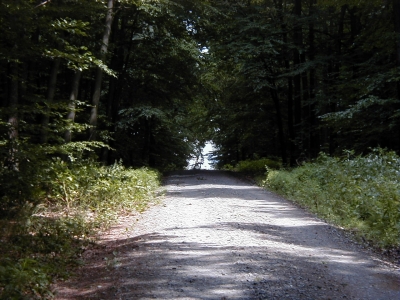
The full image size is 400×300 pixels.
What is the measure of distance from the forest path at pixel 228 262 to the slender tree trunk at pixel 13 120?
2.59 metres

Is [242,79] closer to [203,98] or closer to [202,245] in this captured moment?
[203,98]

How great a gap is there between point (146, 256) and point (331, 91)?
15980mm

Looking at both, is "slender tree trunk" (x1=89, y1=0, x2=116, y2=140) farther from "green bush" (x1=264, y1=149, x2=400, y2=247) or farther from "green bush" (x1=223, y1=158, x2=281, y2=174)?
"green bush" (x1=223, y1=158, x2=281, y2=174)

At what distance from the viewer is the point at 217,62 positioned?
973 inches

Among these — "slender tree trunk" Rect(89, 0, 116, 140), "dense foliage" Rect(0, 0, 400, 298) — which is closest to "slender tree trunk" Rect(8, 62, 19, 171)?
"dense foliage" Rect(0, 0, 400, 298)

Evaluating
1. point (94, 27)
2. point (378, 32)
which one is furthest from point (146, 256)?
point (378, 32)

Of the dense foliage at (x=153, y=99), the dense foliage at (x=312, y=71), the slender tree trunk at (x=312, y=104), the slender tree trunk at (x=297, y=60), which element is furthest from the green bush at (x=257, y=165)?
the slender tree trunk at (x=312, y=104)

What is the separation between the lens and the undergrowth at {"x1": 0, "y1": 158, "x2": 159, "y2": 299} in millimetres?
6055

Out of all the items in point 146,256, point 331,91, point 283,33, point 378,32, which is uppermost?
point 283,33

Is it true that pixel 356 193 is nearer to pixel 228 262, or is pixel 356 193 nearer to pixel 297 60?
pixel 228 262

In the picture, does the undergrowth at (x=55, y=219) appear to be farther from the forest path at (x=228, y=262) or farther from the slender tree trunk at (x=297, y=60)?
the slender tree trunk at (x=297, y=60)

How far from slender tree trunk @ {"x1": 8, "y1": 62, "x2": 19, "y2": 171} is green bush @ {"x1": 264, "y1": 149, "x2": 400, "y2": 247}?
7.55 metres

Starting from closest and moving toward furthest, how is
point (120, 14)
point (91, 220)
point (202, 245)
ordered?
point (202, 245) < point (91, 220) < point (120, 14)

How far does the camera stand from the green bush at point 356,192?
31.2ft
